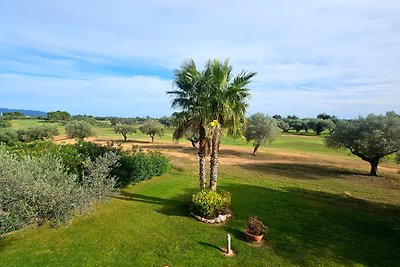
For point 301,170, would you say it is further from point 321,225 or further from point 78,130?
point 78,130

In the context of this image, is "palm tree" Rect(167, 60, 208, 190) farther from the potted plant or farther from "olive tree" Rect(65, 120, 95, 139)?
"olive tree" Rect(65, 120, 95, 139)

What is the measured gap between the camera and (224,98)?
20.1m

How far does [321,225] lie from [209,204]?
7585 millimetres

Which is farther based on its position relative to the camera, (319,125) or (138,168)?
(319,125)

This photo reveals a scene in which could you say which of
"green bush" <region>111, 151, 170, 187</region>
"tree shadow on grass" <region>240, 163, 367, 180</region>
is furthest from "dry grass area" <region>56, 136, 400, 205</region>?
"green bush" <region>111, 151, 170, 187</region>

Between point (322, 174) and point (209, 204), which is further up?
point (209, 204)

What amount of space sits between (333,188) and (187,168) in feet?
56.3

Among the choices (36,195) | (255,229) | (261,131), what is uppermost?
(261,131)

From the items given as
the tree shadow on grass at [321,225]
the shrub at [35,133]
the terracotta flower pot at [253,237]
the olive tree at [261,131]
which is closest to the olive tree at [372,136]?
the olive tree at [261,131]

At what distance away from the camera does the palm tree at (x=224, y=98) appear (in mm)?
20000

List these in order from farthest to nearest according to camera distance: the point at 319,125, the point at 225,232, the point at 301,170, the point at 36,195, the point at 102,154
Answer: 1. the point at 319,125
2. the point at 301,170
3. the point at 102,154
4. the point at 225,232
5. the point at 36,195

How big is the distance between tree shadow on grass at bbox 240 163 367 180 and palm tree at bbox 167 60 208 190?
64.8ft

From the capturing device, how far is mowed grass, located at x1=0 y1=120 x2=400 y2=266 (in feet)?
48.4

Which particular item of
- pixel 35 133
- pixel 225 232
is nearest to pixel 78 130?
pixel 35 133
